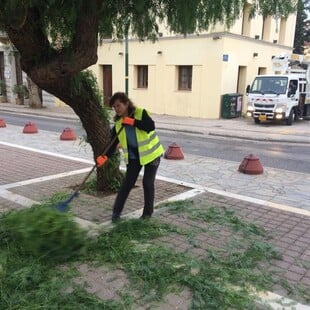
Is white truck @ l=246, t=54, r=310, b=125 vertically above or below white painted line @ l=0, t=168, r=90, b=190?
above

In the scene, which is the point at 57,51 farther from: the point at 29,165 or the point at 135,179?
the point at 29,165

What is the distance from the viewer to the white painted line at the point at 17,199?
545cm

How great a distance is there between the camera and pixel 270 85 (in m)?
16.4

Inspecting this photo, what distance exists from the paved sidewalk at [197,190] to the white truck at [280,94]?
25.7 feet

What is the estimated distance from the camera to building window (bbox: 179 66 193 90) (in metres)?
19.4

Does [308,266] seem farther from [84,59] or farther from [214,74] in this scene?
[214,74]

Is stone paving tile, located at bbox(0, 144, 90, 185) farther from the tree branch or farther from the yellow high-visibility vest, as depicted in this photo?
the yellow high-visibility vest

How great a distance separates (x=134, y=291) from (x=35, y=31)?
3.19 m

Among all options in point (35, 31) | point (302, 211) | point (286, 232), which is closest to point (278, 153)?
point (302, 211)

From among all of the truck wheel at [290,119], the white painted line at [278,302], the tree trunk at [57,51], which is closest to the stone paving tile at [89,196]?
the tree trunk at [57,51]

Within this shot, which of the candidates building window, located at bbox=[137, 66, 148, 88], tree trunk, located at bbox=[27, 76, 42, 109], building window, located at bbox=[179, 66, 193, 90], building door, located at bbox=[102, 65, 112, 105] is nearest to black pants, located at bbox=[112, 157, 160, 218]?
building window, located at bbox=[179, 66, 193, 90]

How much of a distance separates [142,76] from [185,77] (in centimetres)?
299

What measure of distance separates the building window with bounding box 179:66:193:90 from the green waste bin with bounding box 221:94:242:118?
2.10 m

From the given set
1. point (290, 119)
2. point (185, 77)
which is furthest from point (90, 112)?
point (185, 77)
